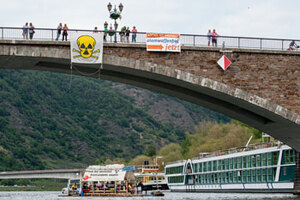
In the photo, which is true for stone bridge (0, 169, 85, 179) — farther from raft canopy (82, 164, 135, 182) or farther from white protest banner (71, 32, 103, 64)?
white protest banner (71, 32, 103, 64)

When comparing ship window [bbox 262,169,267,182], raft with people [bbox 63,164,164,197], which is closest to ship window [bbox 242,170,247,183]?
ship window [bbox 262,169,267,182]

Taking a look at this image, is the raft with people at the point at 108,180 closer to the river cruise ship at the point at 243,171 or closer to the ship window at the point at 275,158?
the river cruise ship at the point at 243,171

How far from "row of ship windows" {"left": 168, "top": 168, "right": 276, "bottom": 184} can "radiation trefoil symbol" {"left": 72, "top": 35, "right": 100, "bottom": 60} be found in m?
33.6

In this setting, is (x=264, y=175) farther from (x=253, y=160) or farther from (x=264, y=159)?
(x=253, y=160)

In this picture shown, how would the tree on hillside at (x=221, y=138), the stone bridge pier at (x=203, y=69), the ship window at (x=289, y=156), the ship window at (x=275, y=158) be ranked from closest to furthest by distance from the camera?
the stone bridge pier at (x=203, y=69) < the ship window at (x=289, y=156) < the ship window at (x=275, y=158) < the tree on hillside at (x=221, y=138)

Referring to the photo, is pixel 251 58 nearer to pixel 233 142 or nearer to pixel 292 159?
pixel 292 159

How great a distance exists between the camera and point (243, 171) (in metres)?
73.8

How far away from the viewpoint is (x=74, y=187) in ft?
256

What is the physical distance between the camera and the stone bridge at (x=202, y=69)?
38.6 m

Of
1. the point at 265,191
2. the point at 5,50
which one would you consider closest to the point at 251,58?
the point at 5,50

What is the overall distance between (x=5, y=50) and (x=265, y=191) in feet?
129

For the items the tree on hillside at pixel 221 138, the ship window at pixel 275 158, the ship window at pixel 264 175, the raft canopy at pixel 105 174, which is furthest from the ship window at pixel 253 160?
the tree on hillside at pixel 221 138

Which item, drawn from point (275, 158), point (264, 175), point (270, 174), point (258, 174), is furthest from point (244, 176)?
point (275, 158)

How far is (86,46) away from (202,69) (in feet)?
27.1
